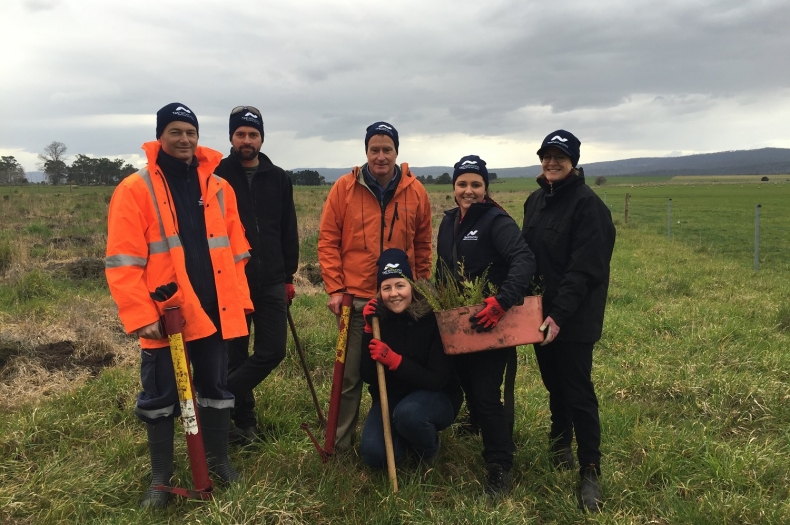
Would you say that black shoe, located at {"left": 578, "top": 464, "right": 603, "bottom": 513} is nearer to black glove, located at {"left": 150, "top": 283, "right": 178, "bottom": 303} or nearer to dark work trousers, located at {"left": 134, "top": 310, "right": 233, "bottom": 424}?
dark work trousers, located at {"left": 134, "top": 310, "right": 233, "bottom": 424}

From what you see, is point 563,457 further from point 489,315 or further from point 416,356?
point 489,315

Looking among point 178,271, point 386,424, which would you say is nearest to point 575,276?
point 386,424

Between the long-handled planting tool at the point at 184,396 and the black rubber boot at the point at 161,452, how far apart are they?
14 cm

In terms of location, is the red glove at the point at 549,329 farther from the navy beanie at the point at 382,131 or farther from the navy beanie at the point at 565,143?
the navy beanie at the point at 382,131

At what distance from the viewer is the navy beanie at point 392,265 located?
3.57 meters

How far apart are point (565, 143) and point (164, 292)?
8.50 ft

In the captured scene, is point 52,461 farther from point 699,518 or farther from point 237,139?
point 699,518

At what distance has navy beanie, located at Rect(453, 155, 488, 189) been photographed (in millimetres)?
3572

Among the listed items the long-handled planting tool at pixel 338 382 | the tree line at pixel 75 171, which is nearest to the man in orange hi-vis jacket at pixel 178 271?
the long-handled planting tool at pixel 338 382

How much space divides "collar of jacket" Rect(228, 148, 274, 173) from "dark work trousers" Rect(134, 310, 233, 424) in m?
1.21

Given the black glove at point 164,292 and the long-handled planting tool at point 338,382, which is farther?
the long-handled planting tool at point 338,382

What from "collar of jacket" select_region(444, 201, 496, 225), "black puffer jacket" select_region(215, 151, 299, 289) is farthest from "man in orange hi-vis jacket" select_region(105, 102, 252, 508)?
"collar of jacket" select_region(444, 201, 496, 225)

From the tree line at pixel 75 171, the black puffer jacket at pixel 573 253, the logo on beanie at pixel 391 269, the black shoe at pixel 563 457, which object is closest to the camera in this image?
the black puffer jacket at pixel 573 253

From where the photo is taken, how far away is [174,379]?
324 cm
